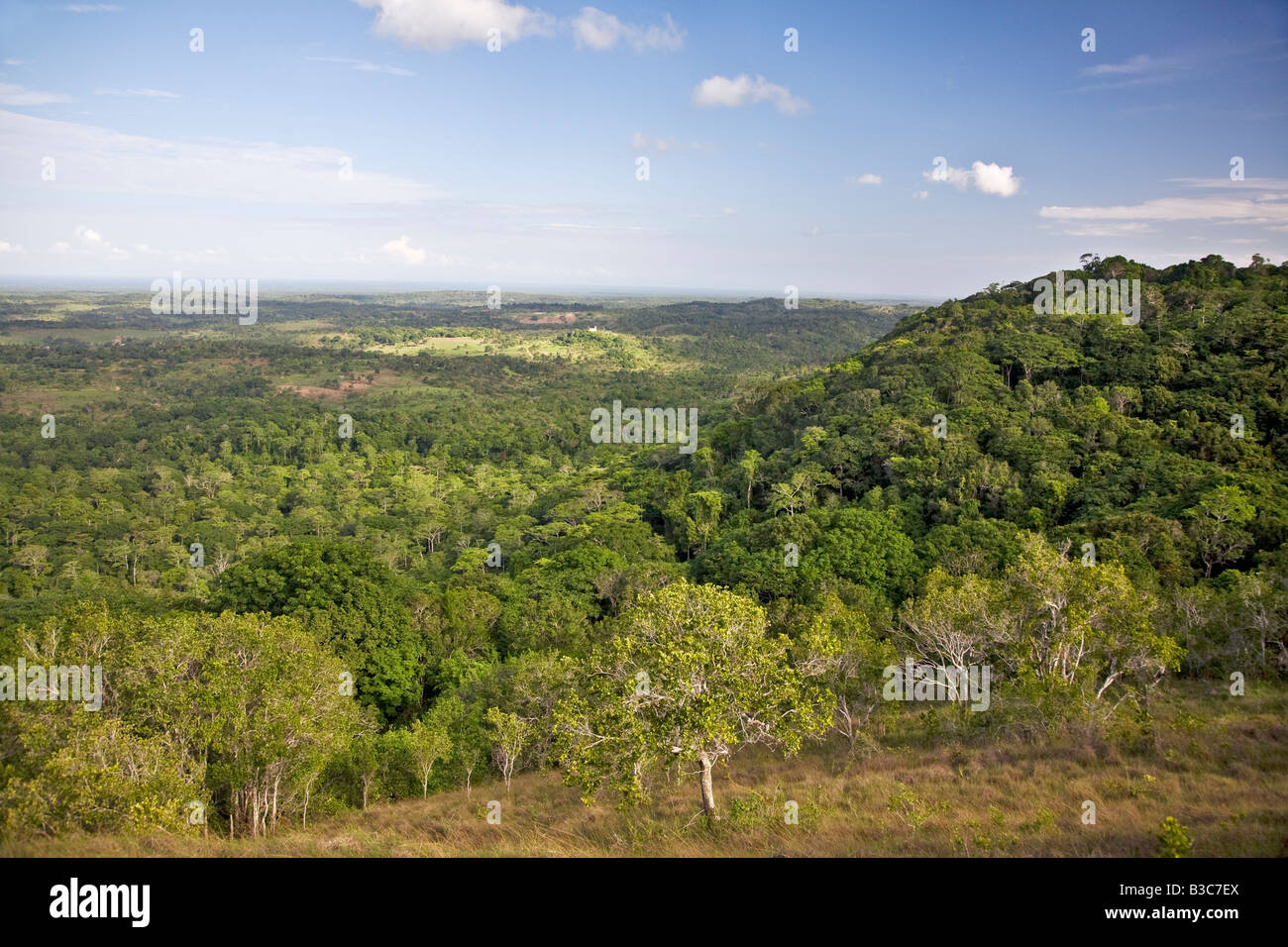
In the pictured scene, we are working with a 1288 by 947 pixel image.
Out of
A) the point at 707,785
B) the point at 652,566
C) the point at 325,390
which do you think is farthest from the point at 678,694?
the point at 325,390

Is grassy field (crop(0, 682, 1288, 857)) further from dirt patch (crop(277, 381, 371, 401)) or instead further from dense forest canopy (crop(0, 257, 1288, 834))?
dirt patch (crop(277, 381, 371, 401))

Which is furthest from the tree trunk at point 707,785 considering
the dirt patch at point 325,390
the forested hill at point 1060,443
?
the dirt patch at point 325,390

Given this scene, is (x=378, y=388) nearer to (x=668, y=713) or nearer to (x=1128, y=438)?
(x=1128, y=438)

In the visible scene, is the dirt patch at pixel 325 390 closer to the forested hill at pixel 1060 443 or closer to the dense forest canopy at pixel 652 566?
the dense forest canopy at pixel 652 566

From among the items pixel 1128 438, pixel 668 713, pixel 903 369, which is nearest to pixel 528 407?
pixel 903 369

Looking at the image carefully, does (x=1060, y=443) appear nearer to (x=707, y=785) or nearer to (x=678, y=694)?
(x=707, y=785)

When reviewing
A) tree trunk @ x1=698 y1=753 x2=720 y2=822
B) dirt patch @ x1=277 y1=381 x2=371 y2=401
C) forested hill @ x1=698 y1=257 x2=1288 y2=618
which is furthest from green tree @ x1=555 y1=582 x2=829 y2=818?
dirt patch @ x1=277 y1=381 x2=371 y2=401

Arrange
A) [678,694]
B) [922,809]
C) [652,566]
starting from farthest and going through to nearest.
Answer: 1. [652,566]
2. [678,694]
3. [922,809]
